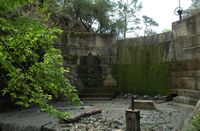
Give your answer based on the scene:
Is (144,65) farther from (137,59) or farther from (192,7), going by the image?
(192,7)

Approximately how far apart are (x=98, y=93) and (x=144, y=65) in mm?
2568

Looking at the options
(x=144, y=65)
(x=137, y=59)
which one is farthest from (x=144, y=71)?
(x=137, y=59)

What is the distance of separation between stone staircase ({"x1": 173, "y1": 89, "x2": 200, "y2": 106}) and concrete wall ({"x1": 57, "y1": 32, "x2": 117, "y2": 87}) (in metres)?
3.98

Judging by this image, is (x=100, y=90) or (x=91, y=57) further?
(x=91, y=57)

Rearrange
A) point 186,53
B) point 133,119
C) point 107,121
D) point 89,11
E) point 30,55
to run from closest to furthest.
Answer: point 30,55 < point 133,119 < point 107,121 < point 186,53 < point 89,11

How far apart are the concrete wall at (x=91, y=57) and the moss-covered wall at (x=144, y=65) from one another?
50cm

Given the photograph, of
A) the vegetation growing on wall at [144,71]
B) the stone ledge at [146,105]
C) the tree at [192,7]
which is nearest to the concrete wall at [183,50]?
the vegetation growing on wall at [144,71]

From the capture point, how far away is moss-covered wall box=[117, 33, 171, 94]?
12.5 meters

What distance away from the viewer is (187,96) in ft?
35.0

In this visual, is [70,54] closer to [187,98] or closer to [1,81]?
[1,81]

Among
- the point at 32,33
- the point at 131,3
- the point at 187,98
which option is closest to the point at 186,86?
the point at 187,98

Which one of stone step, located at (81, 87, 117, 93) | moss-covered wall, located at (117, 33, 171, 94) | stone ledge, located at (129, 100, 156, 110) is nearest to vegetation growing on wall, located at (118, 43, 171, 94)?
moss-covered wall, located at (117, 33, 171, 94)

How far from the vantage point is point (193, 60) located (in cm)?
1054

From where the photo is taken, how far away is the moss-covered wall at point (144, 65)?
12.5 metres
